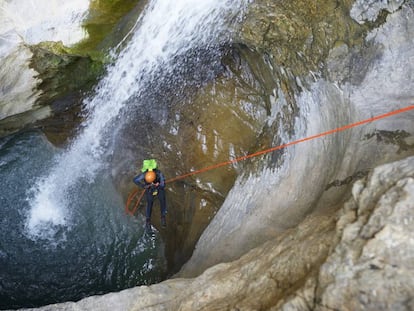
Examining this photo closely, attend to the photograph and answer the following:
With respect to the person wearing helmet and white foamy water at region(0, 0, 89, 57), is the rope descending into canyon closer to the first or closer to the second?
the person wearing helmet

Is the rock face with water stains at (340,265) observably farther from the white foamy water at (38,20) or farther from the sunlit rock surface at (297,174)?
the white foamy water at (38,20)

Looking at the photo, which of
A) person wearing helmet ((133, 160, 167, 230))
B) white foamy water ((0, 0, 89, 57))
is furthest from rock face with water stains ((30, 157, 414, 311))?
white foamy water ((0, 0, 89, 57))

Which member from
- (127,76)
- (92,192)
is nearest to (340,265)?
(127,76)

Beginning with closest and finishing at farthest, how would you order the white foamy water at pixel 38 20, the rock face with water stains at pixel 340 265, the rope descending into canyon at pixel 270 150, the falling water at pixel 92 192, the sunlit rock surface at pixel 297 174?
the rock face with water stains at pixel 340 265, the sunlit rock surface at pixel 297 174, the rope descending into canyon at pixel 270 150, the white foamy water at pixel 38 20, the falling water at pixel 92 192

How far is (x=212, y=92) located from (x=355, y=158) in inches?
98.0

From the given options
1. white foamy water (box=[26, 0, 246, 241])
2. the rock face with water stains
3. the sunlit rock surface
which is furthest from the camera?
white foamy water (box=[26, 0, 246, 241])

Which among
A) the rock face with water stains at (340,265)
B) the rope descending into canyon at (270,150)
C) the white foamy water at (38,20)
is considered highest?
the white foamy water at (38,20)

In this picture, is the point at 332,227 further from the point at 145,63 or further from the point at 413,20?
the point at 145,63

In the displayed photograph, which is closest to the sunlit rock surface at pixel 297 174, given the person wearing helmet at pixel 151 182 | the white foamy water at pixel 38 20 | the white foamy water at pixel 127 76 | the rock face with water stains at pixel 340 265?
the rock face with water stains at pixel 340 265

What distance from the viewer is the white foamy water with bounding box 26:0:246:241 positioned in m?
4.55

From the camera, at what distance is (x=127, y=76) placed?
5.21m

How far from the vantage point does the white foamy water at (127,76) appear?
14.9 ft

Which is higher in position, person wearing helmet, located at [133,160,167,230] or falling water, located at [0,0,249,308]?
falling water, located at [0,0,249,308]

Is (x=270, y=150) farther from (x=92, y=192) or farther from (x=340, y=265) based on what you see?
(x=92, y=192)
